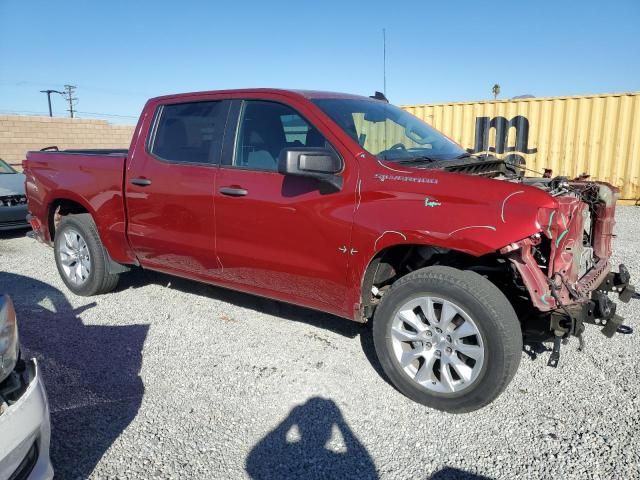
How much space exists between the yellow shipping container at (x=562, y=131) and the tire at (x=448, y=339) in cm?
973

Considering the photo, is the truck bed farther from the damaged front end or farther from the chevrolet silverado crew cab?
the damaged front end

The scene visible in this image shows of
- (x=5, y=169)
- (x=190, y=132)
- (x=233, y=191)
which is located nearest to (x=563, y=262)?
(x=233, y=191)

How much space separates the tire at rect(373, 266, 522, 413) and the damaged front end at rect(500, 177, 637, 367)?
0.69 ft

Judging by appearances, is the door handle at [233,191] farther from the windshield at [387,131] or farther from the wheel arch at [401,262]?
the wheel arch at [401,262]

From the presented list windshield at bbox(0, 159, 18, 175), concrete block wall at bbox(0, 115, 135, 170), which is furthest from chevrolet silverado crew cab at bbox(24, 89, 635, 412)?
concrete block wall at bbox(0, 115, 135, 170)

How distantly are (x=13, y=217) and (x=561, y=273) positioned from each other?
7947 millimetres

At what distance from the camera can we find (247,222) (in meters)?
3.56

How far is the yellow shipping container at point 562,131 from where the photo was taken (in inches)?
423

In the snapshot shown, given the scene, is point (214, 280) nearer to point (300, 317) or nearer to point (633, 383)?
point (300, 317)

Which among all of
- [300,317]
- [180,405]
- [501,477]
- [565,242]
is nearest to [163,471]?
[180,405]

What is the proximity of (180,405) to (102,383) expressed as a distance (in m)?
0.63

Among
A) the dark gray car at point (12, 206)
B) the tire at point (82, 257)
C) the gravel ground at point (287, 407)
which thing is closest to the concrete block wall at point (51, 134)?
the dark gray car at point (12, 206)

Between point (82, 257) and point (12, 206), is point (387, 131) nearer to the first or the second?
point (82, 257)

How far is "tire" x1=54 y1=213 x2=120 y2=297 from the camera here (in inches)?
187
